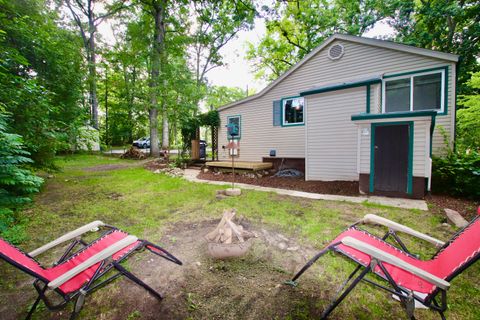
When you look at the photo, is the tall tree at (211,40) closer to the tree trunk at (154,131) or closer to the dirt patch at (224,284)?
the tree trunk at (154,131)

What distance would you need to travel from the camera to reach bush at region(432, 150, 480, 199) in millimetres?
4355

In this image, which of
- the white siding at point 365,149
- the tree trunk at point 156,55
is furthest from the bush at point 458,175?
the tree trunk at point 156,55

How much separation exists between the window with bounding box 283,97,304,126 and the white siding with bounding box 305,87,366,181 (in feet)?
4.10

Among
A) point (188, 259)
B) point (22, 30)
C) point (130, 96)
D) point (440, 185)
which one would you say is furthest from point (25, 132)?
point (130, 96)

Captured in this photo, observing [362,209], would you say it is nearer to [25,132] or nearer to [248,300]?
[248,300]

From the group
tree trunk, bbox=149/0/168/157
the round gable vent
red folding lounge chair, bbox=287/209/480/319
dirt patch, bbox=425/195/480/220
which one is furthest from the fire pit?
tree trunk, bbox=149/0/168/157

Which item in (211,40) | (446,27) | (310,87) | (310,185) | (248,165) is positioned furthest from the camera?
(211,40)

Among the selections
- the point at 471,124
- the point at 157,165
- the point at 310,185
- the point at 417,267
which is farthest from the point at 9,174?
the point at 471,124

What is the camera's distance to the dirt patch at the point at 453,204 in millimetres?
3757

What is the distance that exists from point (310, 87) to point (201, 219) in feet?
21.0

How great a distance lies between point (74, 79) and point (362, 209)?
8853 mm

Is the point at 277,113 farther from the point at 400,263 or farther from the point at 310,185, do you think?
the point at 400,263

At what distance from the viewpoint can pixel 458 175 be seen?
458 centimetres

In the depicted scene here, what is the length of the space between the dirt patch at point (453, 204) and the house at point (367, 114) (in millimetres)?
329
